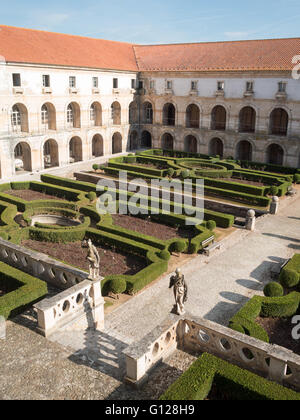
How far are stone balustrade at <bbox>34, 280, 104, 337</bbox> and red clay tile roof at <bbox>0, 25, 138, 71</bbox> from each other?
2731cm

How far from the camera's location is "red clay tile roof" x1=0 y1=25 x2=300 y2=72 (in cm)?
3631

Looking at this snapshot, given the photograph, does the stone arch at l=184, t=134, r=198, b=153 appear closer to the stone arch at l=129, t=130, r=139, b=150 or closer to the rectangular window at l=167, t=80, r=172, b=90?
the rectangular window at l=167, t=80, r=172, b=90

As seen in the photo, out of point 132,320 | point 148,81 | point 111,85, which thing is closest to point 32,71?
point 111,85

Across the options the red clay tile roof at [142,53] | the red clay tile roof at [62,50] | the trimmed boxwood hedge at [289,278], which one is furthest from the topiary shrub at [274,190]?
the red clay tile roof at [62,50]

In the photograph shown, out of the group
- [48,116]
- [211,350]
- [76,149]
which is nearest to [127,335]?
[211,350]

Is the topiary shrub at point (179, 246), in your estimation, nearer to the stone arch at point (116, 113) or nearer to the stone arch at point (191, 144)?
the stone arch at point (191, 144)

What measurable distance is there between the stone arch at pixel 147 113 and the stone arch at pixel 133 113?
949 millimetres

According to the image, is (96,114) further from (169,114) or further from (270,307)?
(270,307)

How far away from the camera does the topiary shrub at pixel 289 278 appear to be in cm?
1661

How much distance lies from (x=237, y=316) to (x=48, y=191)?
20.0 metres

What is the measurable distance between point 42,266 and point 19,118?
25.8 meters

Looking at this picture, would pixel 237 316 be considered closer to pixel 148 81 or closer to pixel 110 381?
pixel 110 381
